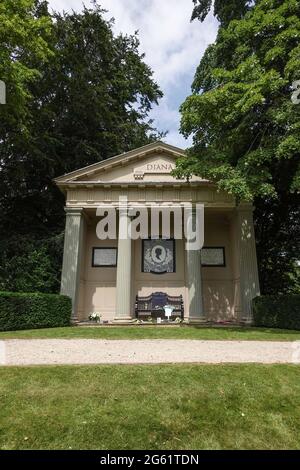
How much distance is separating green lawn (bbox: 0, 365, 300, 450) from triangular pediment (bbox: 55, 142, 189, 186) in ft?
37.5

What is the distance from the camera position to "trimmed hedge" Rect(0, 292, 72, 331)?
469 inches

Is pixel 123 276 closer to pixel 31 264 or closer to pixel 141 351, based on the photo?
pixel 31 264

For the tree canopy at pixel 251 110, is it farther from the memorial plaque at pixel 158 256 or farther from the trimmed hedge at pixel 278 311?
the memorial plaque at pixel 158 256

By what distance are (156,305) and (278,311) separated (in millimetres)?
5978

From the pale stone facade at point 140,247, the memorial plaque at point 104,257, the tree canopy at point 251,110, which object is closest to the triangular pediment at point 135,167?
the pale stone facade at point 140,247

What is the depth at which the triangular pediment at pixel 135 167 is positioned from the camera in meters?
16.2

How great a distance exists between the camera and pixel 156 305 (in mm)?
16453

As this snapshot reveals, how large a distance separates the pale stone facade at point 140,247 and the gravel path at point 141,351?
209 inches

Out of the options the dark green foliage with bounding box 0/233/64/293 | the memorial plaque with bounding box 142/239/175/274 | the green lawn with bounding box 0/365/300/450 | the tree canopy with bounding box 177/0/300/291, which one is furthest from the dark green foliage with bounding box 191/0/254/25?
the green lawn with bounding box 0/365/300/450

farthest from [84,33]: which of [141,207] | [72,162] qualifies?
[141,207]
